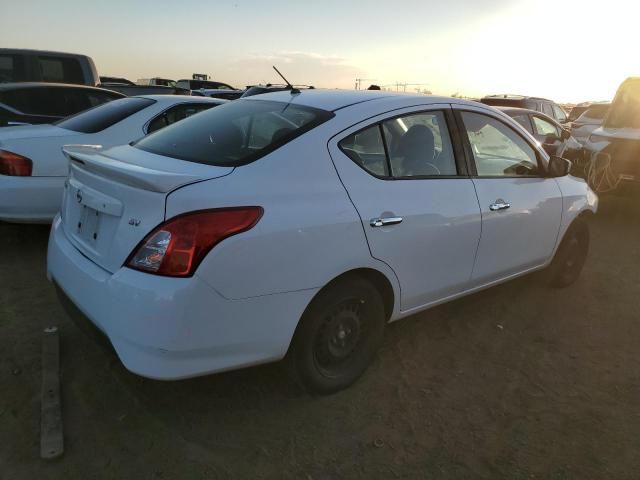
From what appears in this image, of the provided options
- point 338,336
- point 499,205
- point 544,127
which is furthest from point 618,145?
point 338,336

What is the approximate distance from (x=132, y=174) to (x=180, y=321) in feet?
2.26

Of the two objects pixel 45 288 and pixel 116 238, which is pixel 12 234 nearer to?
pixel 45 288

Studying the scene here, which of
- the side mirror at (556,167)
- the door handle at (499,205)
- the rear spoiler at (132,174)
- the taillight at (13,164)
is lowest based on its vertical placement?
the taillight at (13,164)

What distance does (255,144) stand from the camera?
8.94 ft

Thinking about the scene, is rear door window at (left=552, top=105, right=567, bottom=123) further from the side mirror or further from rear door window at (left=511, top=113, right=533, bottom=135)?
the side mirror

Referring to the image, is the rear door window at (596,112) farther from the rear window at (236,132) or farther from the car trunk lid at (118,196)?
the car trunk lid at (118,196)

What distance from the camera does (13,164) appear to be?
14.4 feet

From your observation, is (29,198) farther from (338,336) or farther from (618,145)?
(618,145)

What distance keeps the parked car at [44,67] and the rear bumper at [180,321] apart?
7.68 m

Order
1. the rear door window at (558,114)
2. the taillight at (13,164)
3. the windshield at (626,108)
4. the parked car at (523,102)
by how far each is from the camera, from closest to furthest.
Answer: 1. the taillight at (13,164)
2. the windshield at (626,108)
3. the parked car at (523,102)
4. the rear door window at (558,114)

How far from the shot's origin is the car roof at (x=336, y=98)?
3.02 meters

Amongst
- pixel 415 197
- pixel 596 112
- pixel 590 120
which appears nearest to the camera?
pixel 415 197

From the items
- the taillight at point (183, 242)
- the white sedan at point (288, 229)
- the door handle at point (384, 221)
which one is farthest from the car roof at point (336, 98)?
the taillight at point (183, 242)

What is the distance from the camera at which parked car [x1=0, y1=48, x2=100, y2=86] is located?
8.72 m
